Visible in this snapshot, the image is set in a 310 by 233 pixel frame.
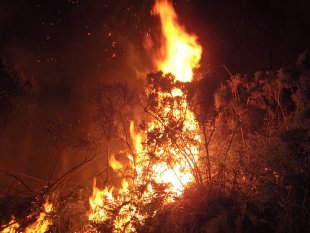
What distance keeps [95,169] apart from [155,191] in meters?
6.96

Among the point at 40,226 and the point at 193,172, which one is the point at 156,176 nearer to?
the point at 193,172

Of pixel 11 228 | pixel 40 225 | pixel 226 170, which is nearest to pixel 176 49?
pixel 226 170

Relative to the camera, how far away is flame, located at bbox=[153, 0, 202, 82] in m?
9.36

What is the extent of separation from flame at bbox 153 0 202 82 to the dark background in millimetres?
2555

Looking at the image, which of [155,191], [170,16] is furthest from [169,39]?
[155,191]

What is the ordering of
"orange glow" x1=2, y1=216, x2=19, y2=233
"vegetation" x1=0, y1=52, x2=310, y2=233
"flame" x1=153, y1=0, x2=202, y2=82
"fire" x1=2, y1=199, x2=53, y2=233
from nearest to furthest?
"vegetation" x1=0, y1=52, x2=310, y2=233 → "fire" x1=2, y1=199, x2=53, y2=233 → "orange glow" x1=2, y1=216, x2=19, y2=233 → "flame" x1=153, y1=0, x2=202, y2=82

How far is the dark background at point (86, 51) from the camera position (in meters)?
13.5

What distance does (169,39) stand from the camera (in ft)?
31.8

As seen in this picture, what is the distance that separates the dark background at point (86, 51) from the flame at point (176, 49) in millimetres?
2555

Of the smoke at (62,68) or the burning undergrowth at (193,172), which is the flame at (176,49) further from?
the smoke at (62,68)

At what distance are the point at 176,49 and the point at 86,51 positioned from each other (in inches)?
281

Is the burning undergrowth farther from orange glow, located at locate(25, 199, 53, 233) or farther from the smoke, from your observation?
the smoke

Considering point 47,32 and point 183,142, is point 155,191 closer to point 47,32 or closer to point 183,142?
point 183,142

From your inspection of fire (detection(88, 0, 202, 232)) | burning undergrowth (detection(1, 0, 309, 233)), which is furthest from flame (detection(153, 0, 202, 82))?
fire (detection(88, 0, 202, 232))
